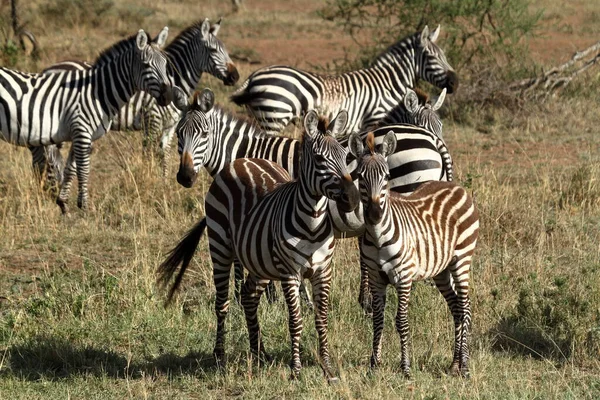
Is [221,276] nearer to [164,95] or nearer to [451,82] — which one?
[164,95]

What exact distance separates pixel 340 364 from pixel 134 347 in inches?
66.4

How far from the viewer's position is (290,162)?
7684mm

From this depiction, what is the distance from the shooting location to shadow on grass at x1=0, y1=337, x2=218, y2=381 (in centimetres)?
630

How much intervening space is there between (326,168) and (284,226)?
0.45 metres

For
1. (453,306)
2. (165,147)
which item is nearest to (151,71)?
(165,147)


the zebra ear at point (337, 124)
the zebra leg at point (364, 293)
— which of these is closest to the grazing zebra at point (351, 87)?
the zebra leg at point (364, 293)

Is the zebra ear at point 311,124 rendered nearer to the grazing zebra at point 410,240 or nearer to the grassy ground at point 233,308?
the grazing zebra at point 410,240

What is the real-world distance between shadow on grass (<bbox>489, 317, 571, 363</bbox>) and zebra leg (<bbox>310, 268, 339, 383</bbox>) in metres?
1.43

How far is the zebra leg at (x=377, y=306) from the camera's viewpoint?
5.92m

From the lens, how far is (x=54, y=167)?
11211 millimetres

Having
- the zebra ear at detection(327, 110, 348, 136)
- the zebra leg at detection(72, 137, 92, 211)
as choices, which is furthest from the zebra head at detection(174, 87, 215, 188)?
the zebra leg at detection(72, 137, 92, 211)

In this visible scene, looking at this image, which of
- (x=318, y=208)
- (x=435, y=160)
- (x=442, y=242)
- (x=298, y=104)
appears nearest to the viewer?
(x=318, y=208)

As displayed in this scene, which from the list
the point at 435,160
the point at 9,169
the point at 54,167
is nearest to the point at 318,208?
the point at 435,160

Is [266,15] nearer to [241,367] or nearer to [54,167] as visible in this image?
[54,167]
